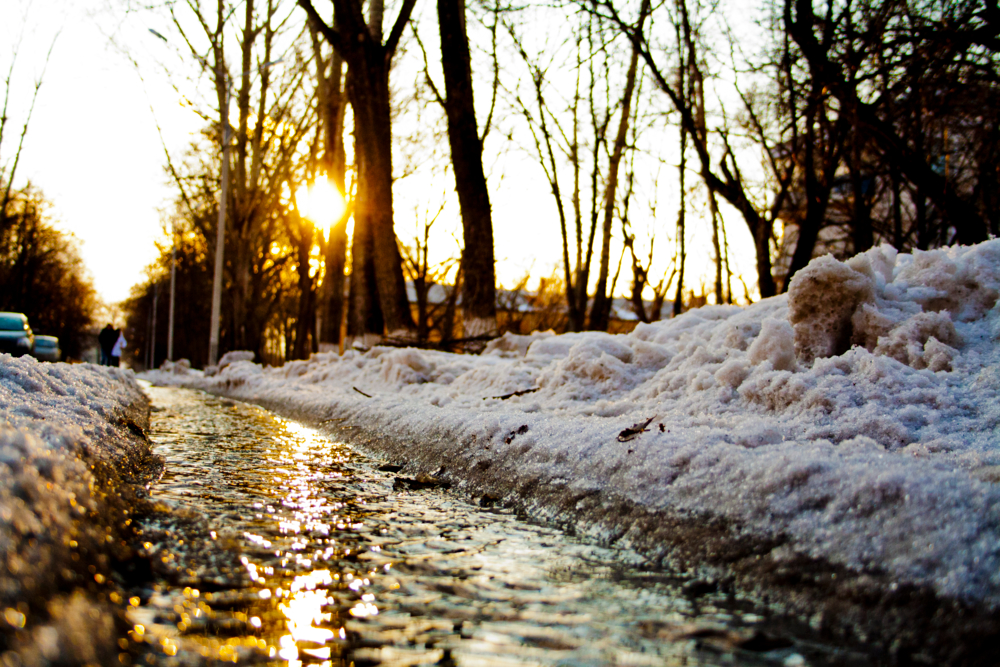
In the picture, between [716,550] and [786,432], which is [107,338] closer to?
[786,432]

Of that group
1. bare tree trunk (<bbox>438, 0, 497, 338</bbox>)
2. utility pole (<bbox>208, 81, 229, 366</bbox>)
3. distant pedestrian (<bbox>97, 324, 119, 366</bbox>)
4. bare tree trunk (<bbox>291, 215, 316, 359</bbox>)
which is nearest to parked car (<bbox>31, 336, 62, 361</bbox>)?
distant pedestrian (<bbox>97, 324, 119, 366</bbox>)

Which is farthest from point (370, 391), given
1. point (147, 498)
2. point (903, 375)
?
point (903, 375)

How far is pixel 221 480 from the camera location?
3162 millimetres

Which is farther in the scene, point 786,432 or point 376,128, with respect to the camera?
point 376,128

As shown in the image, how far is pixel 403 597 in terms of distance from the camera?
175cm

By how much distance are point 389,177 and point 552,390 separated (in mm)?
7655

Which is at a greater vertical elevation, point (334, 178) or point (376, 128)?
point (334, 178)

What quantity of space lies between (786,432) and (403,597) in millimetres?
1757

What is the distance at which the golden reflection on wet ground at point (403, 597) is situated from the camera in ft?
4.66

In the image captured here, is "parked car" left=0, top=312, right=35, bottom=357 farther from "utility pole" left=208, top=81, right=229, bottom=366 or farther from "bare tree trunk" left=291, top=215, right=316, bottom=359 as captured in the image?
"bare tree trunk" left=291, top=215, right=316, bottom=359

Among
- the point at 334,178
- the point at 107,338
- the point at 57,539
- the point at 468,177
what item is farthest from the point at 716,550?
the point at 107,338

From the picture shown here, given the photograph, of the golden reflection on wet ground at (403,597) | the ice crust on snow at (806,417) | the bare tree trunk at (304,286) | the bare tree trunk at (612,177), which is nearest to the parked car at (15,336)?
the bare tree trunk at (304,286)

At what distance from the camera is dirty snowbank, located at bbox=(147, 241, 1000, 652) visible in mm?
1787

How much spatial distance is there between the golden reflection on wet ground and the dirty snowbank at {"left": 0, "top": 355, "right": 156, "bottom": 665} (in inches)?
3.6
